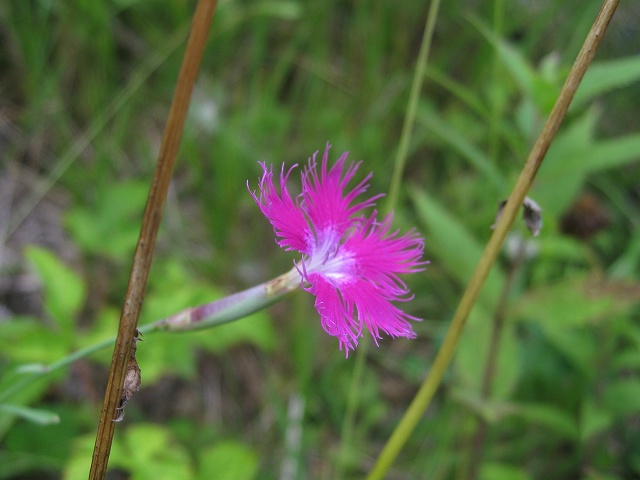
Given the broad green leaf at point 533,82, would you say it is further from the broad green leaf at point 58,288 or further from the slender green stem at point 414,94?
the broad green leaf at point 58,288

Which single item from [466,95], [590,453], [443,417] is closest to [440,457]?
[443,417]

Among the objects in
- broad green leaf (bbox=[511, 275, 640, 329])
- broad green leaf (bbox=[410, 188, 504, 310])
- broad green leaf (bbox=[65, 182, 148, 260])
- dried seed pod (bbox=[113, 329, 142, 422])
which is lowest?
dried seed pod (bbox=[113, 329, 142, 422])

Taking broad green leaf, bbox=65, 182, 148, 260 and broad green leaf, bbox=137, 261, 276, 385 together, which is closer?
broad green leaf, bbox=137, 261, 276, 385

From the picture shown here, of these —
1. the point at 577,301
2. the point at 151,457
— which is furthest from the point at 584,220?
the point at 151,457

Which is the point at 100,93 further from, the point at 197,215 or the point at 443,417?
the point at 443,417

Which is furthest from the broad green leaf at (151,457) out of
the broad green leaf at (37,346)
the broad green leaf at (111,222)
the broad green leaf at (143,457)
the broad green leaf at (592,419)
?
the broad green leaf at (592,419)

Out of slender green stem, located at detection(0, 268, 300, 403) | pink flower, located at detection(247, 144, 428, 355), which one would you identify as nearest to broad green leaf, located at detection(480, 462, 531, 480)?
pink flower, located at detection(247, 144, 428, 355)

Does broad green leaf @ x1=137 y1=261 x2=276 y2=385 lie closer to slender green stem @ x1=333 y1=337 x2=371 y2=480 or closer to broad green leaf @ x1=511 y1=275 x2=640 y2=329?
slender green stem @ x1=333 y1=337 x2=371 y2=480

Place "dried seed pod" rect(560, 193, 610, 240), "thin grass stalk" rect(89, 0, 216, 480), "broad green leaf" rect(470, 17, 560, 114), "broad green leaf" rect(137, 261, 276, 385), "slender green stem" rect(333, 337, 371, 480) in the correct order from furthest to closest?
"dried seed pod" rect(560, 193, 610, 240) < "broad green leaf" rect(137, 261, 276, 385) < "broad green leaf" rect(470, 17, 560, 114) < "slender green stem" rect(333, 337, 371, 480) < "thin grass stalk" rect(89, 0, 216, 480)
